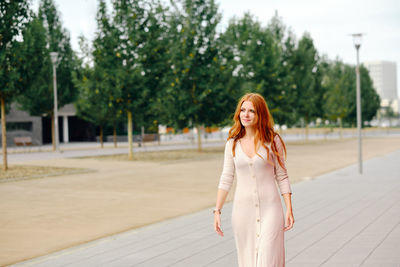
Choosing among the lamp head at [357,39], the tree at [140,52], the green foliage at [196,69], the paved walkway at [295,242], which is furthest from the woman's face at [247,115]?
the green foliage at [196,69]

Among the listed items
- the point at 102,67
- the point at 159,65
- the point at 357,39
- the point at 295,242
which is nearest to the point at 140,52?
the point at 159,65

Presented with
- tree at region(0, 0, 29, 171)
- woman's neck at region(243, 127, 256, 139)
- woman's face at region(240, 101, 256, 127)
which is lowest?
woman's neck at region(243, 127, 256, 139)

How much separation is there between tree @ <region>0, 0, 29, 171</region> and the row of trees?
0.11 feet

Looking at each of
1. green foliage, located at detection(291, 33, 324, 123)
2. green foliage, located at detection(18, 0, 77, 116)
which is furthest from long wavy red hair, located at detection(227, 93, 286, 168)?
green foliage, located at detection(291, 33, 324, 123)

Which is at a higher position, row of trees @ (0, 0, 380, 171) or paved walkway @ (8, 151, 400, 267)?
row of trees @ (0, 0, 380, 171)

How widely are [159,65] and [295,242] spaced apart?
54.9 feet

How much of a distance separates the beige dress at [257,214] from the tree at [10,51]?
48.2 feet

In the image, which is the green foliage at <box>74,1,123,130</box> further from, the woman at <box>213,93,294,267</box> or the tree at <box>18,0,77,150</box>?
the woman at <box>213,93,294,267</box>

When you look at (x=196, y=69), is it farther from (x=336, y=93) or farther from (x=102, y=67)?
(x=336, y=93)

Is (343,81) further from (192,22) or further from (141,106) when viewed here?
(141,106)

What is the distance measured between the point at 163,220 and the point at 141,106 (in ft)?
48.2

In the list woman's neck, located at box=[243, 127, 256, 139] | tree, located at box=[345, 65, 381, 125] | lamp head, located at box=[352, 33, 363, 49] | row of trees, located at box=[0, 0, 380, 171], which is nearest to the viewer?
woman's neck, located at box=[243, 127, 256, 139]

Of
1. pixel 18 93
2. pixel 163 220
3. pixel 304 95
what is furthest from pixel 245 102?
pixel 304 95

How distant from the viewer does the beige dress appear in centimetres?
353
